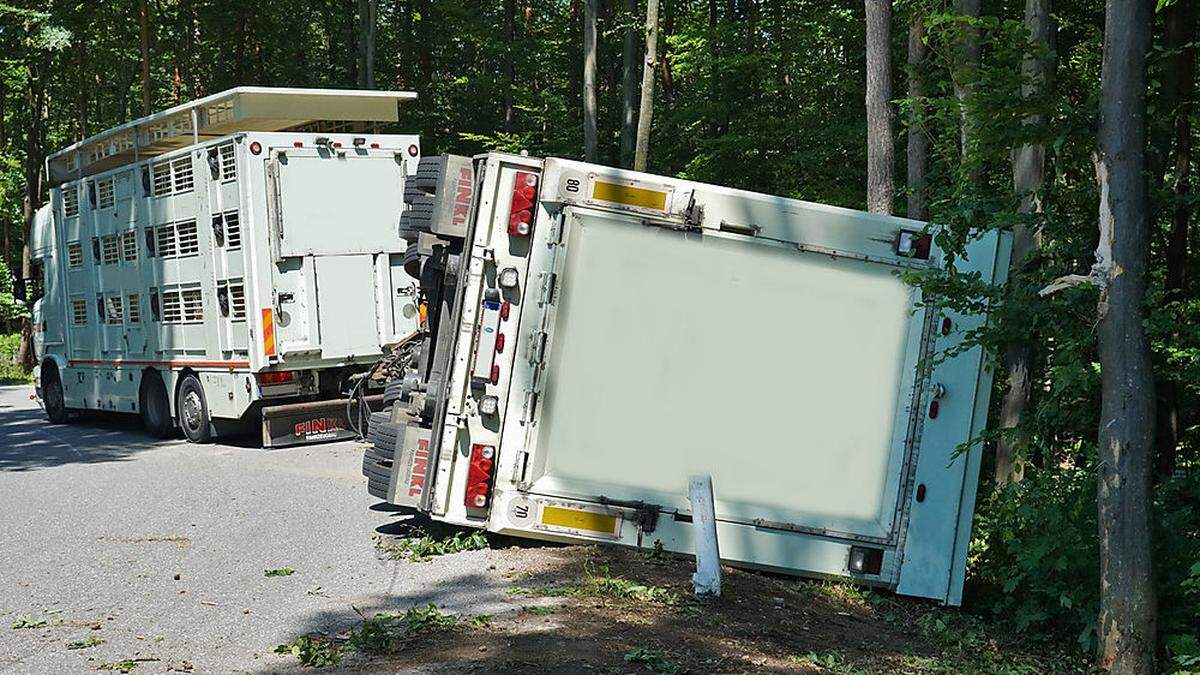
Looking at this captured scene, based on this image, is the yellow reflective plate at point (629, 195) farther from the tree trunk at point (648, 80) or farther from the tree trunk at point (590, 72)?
the tree trunk at point (590, 72)

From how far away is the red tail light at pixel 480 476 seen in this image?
26.2ft

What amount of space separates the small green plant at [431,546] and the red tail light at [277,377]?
6.21 metres

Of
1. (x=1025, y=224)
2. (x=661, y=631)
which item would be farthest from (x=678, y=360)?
(x=1025, y=224)

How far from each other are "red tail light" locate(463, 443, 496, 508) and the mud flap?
298 inches

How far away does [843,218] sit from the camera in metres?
8.01

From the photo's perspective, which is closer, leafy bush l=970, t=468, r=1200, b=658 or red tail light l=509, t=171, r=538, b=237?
leafy bush l=970, t=468, r=1200, b=658

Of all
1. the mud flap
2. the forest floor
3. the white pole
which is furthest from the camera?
the mud flap

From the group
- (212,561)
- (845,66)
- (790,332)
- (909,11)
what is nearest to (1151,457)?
(790,332)

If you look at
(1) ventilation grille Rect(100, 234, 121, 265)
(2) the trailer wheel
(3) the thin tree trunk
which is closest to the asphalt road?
(1) ventilation grille Rect(100, 234, 121, 265)

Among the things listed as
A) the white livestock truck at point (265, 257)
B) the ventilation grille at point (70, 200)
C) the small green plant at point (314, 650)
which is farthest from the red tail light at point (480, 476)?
the ventilation grille at point (70, 200)

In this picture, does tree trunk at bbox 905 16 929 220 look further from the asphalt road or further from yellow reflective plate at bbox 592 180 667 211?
the asphalt road

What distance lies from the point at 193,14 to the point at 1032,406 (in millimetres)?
31494

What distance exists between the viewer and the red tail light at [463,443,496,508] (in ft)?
26.2

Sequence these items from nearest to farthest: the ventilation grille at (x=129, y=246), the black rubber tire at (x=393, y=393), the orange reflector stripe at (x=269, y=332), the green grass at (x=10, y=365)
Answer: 1. the black rubber tire at (x=393, y=393)
2. the orange reflector stripe at (x=269, y=332)
3. the ventilation grille at (x=129, y=246)
4. the green grass at (x=10, y=365)
